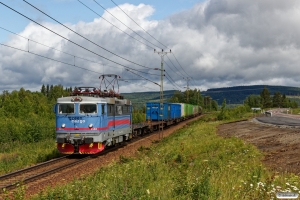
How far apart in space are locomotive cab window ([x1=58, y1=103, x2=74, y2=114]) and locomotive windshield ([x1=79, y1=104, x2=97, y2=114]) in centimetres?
56

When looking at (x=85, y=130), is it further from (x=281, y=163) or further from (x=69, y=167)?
(x=281, y=163)

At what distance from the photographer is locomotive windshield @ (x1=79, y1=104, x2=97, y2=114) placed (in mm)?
20406

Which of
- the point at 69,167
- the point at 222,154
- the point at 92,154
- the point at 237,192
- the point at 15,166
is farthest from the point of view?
the point at 92,154

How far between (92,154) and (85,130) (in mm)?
2452

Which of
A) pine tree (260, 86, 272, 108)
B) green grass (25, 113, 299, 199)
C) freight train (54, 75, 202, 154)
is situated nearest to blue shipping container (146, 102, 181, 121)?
freight train (54, 75, 202, 154)

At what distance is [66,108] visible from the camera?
20.7m

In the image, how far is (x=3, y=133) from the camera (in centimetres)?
3984

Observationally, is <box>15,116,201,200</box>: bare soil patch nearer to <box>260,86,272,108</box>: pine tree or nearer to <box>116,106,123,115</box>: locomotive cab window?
<box>116,106,123,115</box>: locomotive cab window

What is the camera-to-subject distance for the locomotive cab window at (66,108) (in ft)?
67.6

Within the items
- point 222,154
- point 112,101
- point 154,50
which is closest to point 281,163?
point 222,154

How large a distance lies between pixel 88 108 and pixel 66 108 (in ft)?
4.53

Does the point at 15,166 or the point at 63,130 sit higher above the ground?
the point at 63,130

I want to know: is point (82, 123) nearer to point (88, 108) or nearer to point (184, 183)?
point (88, 108)

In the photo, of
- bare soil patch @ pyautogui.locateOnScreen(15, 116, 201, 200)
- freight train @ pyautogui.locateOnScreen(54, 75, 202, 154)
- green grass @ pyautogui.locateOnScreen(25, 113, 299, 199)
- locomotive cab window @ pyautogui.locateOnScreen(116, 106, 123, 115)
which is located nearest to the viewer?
green grass @ pyautogui.locateOnScreen(25, 113, 299, 199)
